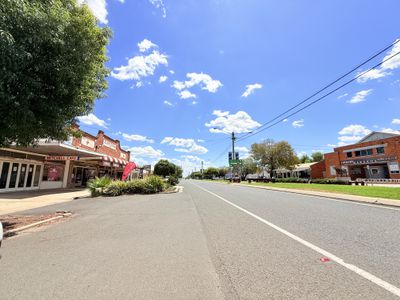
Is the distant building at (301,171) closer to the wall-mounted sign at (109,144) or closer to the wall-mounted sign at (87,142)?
the wall-mounted sign at (109,144)

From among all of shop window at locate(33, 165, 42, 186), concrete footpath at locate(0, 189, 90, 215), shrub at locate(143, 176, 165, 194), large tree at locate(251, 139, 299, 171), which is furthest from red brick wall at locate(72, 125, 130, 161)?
large tree at locate(251, 139, 299, 171)

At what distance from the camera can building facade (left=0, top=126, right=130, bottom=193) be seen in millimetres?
19100

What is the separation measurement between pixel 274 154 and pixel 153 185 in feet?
169

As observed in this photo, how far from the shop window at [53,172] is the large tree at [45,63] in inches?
714

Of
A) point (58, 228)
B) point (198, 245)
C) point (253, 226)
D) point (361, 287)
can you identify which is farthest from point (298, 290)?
point (58, 228)

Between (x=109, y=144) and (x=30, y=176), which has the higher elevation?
(x=109, y=144)

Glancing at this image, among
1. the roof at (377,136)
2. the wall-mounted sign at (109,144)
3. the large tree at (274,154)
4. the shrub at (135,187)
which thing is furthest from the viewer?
the large tree at (274,154)

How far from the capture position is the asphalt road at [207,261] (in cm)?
328

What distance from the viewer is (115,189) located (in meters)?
19.1

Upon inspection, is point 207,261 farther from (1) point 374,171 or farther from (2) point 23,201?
(1) point 374,171

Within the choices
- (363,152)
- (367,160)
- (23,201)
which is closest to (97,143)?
(23,201)

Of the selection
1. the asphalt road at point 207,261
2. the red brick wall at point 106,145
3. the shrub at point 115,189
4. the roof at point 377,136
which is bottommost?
the asphalt road at point 207,261

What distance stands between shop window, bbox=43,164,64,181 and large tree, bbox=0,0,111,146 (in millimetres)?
18127

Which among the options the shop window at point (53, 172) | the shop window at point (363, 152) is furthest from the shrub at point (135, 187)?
the shop window at point (363, 152)
